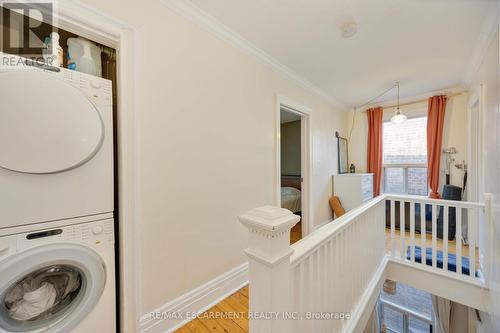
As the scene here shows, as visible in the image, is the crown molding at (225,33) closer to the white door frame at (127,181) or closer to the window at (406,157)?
the white door frame at (127,181)

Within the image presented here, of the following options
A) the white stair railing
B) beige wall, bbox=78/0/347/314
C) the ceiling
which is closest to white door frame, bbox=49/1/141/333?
beige wall, bbox=78/0/347/314

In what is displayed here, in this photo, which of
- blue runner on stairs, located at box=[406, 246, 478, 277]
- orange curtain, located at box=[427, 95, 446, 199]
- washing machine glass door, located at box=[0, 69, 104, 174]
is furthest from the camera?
orange curtain, located at box=[427, 95, 446, 199]

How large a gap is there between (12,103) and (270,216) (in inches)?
48.7

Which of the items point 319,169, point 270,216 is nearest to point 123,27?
point 270,216

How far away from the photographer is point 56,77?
3.15ft

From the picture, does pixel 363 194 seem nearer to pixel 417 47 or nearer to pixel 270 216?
pixel 417 47

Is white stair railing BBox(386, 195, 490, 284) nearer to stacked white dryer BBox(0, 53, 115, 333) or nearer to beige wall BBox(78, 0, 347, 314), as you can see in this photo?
beige wall BBox(78, 0, 347, 314)

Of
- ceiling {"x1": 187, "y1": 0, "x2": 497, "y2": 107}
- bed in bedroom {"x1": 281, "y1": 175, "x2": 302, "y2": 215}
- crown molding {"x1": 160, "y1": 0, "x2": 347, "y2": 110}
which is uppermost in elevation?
ceiling {"x1": 187, "y1": 0, "x2": 497, "y2": 107}

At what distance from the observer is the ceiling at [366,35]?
1509 millimetres

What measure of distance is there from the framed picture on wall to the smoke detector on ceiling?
2.28m

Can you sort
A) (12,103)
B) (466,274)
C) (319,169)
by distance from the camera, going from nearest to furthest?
(12,103)
(466,274)
(319,169)

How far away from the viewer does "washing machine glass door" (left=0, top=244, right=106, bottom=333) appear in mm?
851

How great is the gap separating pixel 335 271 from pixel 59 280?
1565 mm

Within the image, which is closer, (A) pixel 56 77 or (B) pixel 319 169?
(A) pixel 56 77
